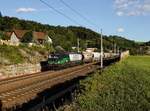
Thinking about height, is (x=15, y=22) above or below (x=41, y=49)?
above

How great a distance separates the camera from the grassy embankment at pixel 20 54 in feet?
182

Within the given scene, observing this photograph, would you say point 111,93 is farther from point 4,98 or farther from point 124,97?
point 4,98

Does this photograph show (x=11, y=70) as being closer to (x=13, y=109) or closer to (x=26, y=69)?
(x=26, y=69)

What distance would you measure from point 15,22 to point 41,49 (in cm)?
10141

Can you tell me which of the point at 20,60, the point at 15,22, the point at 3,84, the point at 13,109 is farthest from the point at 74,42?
the point at 13,109

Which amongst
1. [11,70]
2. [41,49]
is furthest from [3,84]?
[41,49]

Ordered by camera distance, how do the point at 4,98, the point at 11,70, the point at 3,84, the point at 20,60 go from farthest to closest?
1. the point at 20,60
2. the point at 11,70
3. the point at 3,84
4. the point at 4,98

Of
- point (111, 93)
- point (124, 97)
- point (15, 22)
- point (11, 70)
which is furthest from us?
point (15, 22)

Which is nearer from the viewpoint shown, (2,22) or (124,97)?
(124,97)

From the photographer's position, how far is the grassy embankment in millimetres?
55525

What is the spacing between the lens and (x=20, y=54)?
62844 mm

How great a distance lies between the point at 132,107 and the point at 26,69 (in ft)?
126

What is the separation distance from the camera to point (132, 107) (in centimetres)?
1620

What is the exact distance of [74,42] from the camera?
16962 cm
